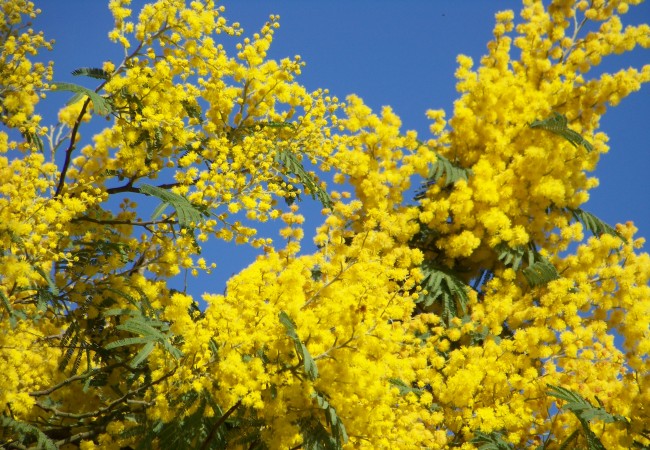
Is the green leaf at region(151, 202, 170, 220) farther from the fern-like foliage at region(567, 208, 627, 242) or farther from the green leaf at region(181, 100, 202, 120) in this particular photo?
the fern-like foliage at region(567, 208, 627, 242)

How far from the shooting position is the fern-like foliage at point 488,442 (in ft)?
15.5

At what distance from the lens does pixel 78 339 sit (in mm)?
4676

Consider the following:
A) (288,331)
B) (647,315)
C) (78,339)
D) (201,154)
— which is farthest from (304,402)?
(647,315)

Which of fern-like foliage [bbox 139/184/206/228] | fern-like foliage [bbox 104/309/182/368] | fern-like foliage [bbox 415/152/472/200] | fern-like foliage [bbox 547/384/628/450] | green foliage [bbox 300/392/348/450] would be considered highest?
fern-like foliage [bbox 415/152/472/200]

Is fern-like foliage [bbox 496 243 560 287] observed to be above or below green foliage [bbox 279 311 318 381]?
above

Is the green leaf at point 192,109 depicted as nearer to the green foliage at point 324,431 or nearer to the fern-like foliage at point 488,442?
the green foliage at point 324,431

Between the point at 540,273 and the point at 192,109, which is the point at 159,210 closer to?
the point at 192,109

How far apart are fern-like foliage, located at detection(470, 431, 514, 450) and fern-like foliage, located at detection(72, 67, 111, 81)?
10.8 feet

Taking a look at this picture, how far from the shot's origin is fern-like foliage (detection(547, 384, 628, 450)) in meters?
4.62

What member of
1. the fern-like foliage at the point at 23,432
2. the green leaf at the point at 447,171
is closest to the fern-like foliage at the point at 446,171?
Answer: the green leaf at the point at 447,171

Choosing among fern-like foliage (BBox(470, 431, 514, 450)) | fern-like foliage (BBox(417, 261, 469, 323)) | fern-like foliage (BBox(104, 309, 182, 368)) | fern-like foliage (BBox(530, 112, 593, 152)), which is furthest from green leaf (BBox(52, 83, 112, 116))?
fern-like foliage (BBox(530, 112, 593, 152))

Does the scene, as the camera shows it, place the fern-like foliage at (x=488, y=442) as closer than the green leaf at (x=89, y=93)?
No

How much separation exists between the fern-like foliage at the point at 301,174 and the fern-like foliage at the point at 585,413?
213 cm

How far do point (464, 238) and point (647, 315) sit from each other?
149cm
